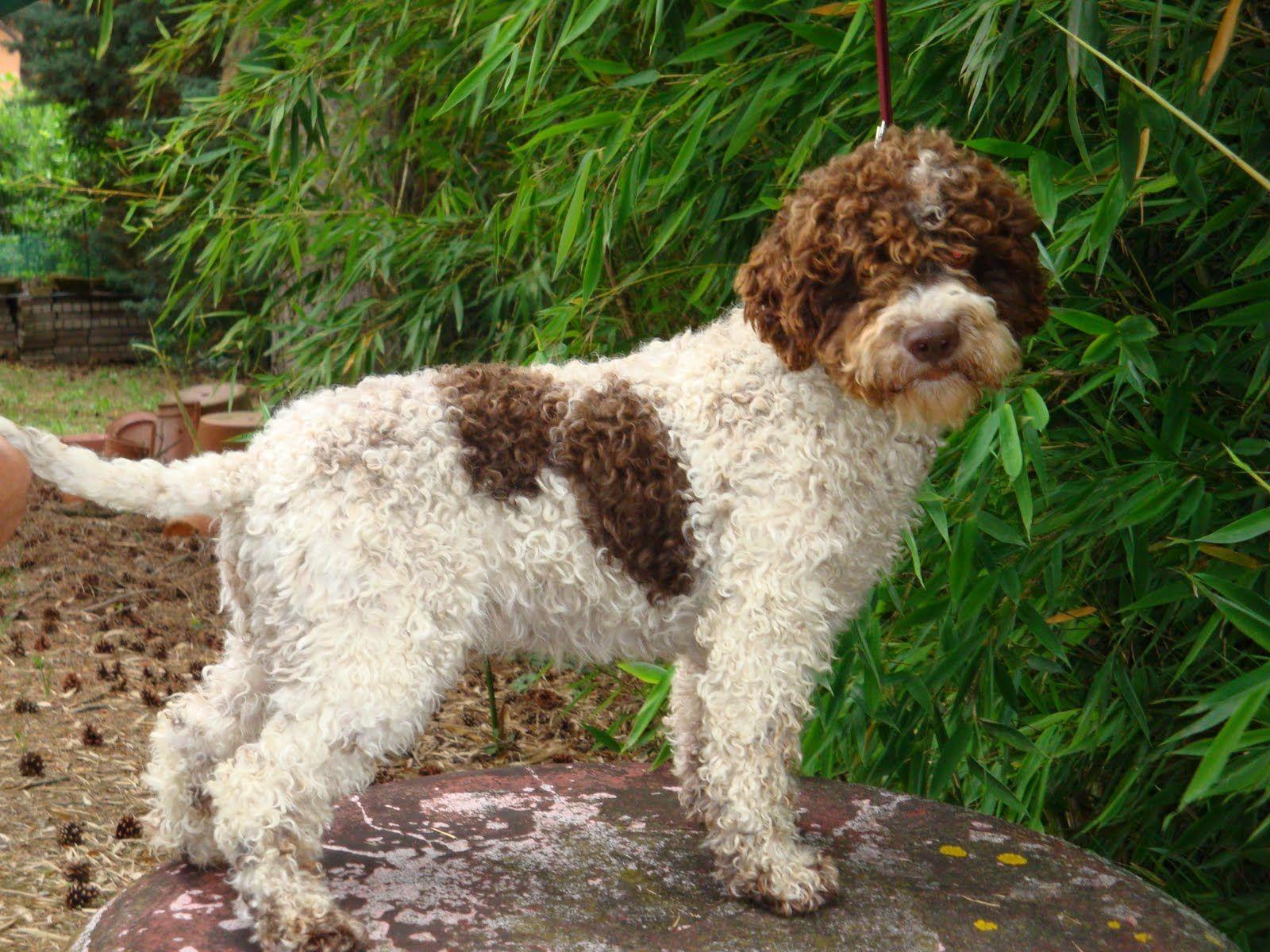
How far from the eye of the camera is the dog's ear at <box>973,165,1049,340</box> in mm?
2477

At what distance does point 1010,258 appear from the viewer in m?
2.50

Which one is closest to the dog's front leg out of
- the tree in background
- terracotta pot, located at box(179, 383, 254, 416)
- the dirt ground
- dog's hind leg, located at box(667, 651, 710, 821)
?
dog's hind leg, located at box(667, 651, 710, 821)

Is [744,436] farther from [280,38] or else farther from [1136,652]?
[280,38]

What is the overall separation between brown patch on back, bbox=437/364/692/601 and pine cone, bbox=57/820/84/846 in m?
2.48

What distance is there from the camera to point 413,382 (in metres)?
2.61

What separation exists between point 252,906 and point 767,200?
1927 mm

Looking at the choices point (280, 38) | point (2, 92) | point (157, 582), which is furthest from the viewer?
point (2, 92)

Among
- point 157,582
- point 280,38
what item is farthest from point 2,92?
point 280,38

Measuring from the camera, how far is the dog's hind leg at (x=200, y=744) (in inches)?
106

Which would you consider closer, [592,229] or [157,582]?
[592,229]

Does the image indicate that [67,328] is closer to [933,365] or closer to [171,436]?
[171,436]

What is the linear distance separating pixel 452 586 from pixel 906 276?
998 mm

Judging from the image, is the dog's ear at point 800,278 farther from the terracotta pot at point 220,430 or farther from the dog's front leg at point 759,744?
the terracotta pot at point 220,430

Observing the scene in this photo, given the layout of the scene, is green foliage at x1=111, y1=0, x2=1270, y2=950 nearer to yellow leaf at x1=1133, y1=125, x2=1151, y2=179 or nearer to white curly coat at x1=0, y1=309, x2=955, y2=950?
yellow leaf at x1=1133, y1=125, x2=1151, y2=179
